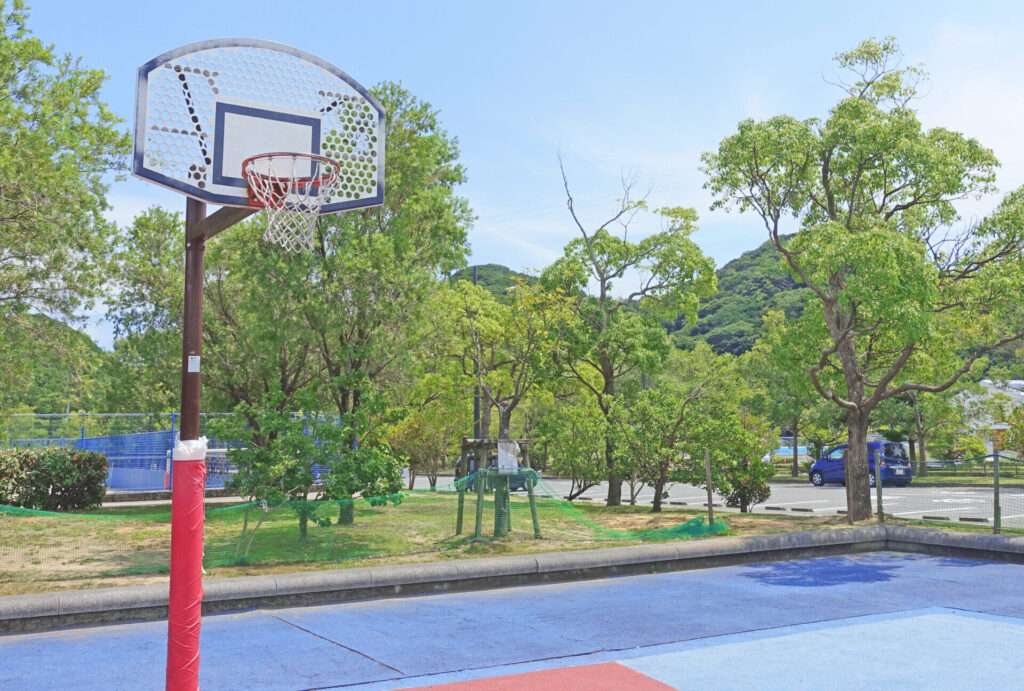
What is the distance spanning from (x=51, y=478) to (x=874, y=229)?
16.6 m

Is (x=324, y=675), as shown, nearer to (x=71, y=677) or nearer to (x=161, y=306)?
(x=71, y=677)

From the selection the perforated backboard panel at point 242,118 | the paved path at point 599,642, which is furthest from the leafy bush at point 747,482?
the perforated backboard panel at point 242,118

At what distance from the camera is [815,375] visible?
15.5 m

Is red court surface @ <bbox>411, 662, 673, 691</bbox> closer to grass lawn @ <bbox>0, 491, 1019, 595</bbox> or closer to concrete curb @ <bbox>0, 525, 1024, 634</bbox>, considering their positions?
concrete curb @ <bbox>0, 525, 1024, 634</bbox>

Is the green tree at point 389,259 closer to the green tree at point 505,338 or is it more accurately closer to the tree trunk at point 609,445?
the green tree at point 505,338

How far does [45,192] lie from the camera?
1213cm

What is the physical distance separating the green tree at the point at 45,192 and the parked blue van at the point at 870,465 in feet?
81.8

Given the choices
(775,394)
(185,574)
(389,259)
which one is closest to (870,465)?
(775,394)

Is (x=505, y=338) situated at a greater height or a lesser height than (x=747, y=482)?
greater

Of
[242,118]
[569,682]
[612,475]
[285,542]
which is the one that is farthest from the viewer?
[612,475]

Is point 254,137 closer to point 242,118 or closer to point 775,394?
point 242,118

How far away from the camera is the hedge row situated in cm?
1706

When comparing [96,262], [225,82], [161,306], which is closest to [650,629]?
[225,82]

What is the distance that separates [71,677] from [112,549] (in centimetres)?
658
